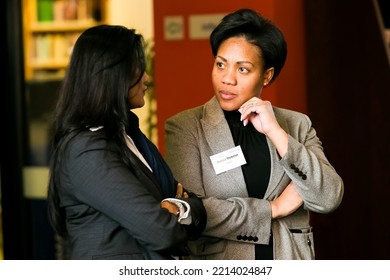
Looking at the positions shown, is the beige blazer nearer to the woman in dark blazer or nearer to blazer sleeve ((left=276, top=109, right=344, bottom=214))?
blazer sleeve ((left=276, top=109, right=344, bottom=214))

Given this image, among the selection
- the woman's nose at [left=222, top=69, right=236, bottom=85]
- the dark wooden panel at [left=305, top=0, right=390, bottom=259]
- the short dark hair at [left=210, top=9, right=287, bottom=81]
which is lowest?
the dark wooden panel at [left=305, top=0, right=390, bottom=259]

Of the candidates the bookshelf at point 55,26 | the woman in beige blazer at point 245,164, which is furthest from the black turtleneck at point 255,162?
the bookshelf at point 55,26

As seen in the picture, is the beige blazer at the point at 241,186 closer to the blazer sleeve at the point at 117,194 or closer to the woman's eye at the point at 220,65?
the woman's eye at the point at 220,65

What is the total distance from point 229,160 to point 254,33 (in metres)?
0.36

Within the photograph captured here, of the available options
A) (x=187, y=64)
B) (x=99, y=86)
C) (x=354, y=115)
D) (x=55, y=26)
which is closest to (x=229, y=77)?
(x=99, y=86)

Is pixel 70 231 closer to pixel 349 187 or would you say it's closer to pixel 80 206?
pixel 80 206

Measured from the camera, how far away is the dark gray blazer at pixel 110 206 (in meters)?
1.76

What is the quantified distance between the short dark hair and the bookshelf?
3031 mm

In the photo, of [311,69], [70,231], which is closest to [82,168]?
[70,231]

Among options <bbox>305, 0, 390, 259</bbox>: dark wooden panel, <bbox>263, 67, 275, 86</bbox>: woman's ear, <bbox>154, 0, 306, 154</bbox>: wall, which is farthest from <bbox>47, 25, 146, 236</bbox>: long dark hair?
<bbox>305, 0, 390, 259</bbox>: dark wooden panel

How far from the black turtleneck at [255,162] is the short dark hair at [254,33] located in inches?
7.7

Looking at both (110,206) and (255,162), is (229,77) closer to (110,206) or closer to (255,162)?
(255,162)

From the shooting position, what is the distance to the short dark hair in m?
2.13

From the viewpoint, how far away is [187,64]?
3783mm
